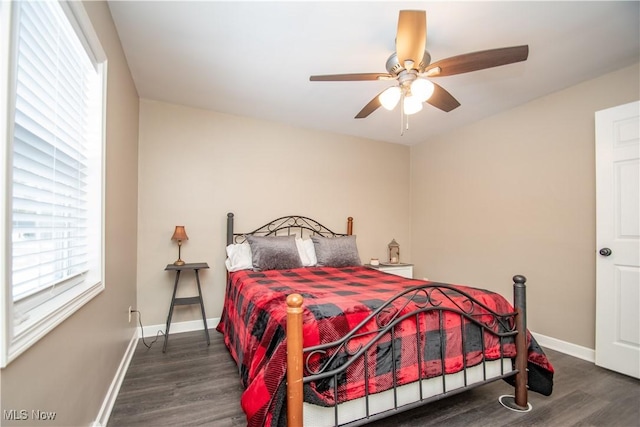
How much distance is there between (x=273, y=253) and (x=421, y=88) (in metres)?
2.04

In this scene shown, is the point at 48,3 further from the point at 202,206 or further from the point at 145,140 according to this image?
the point at 202,206

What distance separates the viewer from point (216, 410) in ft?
5.80

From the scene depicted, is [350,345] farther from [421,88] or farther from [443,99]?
[443,99]

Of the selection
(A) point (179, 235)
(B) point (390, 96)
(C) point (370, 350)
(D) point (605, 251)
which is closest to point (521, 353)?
(C) point (370, 350)

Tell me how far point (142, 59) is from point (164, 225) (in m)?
1.59

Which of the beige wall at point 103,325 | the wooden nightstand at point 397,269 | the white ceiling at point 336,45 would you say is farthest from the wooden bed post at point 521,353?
the beige wall at point 103,325

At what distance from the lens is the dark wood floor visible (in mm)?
1684

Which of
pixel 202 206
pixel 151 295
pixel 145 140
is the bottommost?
pixel 151 295

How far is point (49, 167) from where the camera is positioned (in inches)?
43.9

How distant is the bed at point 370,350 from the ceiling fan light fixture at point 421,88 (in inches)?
45.9

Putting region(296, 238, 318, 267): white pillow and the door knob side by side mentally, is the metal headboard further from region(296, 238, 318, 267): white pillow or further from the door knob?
the door knob

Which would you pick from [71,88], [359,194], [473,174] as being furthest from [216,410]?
[473,174]

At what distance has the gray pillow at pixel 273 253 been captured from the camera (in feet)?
9.67

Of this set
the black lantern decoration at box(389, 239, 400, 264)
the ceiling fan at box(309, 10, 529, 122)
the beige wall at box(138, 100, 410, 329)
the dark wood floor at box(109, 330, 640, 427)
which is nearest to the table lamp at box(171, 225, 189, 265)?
the beige wall at box(138, 100, 410, 329)
